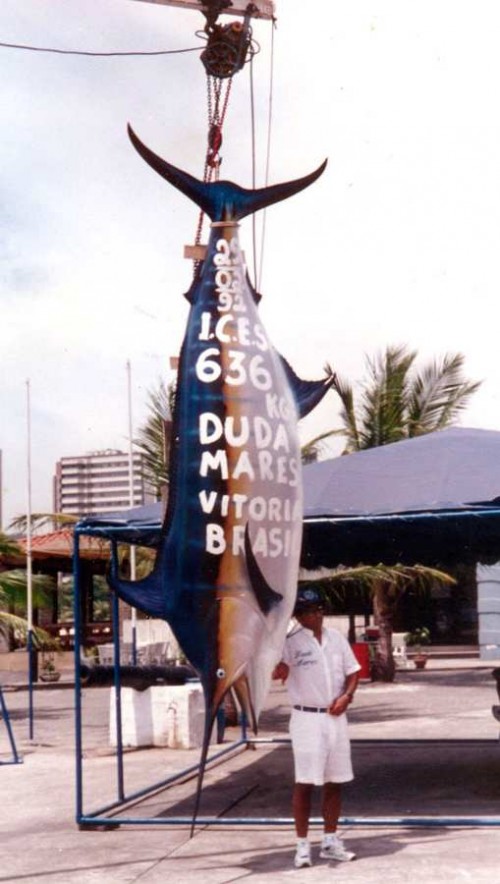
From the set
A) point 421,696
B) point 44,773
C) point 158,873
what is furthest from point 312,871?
point 421,696

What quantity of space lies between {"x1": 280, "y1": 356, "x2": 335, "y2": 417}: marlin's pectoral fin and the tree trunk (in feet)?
49.4

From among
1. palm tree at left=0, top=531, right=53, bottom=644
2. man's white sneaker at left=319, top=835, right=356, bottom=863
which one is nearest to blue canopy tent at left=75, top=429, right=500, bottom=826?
man's white sneaker at left=319, top=835, right=356, bottom=863

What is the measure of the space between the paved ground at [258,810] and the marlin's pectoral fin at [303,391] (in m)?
2.80

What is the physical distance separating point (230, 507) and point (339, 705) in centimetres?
160

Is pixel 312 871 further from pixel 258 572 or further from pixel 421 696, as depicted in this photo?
pixel 421 696

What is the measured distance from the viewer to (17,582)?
20906 millimetres

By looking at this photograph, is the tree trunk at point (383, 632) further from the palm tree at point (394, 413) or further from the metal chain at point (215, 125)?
the metal chain at point (215, 125)

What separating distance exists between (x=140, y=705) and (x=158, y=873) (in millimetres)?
6671

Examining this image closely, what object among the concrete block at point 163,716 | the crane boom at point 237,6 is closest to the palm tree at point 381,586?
the concrete block at point 163,716

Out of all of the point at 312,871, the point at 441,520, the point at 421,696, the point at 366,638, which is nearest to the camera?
the point at 312,871

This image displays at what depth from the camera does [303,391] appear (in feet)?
23.1

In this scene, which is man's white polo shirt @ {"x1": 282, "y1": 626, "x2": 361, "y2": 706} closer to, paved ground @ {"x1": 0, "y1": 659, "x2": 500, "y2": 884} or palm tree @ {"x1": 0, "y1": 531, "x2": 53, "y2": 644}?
paved ground @ {"x1": 0, "y1": 659, "x2": 500, "y2": 884}

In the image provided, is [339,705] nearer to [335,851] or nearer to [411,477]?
[335,851]

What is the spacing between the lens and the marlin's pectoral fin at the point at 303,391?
7.02 meters
